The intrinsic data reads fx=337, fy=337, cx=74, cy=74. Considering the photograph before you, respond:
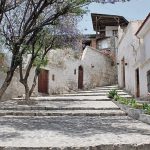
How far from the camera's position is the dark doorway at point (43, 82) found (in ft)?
78.9

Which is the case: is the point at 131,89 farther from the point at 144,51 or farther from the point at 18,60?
the point at 18,60

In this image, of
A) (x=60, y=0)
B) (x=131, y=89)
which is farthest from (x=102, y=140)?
(x=131, y=89)

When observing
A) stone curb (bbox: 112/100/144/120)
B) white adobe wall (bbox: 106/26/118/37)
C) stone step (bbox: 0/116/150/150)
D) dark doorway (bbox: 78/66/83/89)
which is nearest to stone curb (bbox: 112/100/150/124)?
stone curb (bbox: 112/100/144/120)

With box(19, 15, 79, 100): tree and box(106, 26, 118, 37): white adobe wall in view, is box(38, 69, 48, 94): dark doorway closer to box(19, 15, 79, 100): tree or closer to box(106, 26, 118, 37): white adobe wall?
box(19, 15, 79, 100): tree

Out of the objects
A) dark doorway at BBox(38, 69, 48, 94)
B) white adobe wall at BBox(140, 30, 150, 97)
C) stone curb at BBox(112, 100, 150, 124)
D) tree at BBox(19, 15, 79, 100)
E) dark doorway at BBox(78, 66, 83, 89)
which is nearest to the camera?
stone curb at BBox(112, 100, 150, 124)

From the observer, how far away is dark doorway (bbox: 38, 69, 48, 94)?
2405 cm

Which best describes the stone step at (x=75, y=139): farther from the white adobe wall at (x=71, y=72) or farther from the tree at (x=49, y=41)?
the white adobe wall at (x=71, y=72)

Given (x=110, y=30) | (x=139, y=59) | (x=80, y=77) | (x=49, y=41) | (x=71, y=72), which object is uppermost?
(x=110, y=30)

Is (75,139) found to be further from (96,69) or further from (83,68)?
(96,69)

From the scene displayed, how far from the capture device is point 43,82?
24.4 m

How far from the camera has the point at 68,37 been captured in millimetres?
18969

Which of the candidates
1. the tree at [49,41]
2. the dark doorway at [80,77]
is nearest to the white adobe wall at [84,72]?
the dark doorway at [80,77]

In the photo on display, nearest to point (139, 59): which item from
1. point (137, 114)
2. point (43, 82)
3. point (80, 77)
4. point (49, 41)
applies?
point (49, 41)

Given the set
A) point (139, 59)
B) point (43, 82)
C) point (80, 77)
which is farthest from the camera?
point (80, 77)
